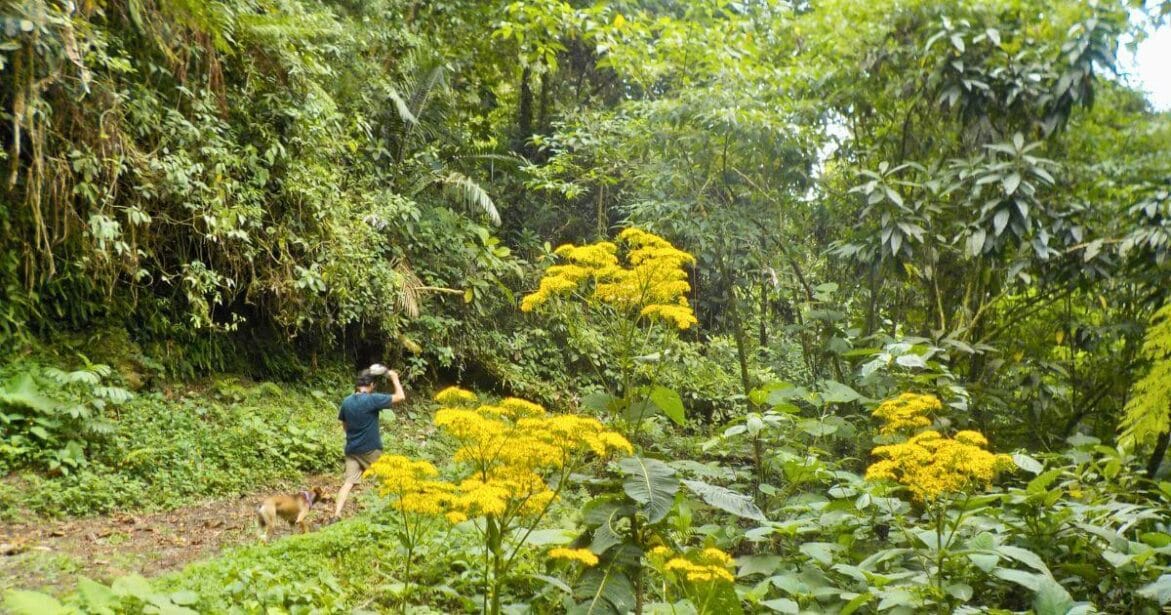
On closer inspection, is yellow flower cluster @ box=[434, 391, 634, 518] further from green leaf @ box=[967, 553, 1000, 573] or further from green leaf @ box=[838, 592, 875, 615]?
green leaf @ box=[967, 553, 1000, 573]

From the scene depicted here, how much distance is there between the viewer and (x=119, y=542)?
4.83 metres

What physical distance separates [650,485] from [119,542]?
3.97m

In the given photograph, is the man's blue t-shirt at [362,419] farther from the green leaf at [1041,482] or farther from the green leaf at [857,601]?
the green leaf at [1041,482]

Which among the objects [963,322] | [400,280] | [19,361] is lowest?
[19,361]

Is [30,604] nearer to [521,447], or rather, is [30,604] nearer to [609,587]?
[521,447]

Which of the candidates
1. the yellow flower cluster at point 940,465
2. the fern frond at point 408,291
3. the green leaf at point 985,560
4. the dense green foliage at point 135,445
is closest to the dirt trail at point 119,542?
the dense green foliage at point 135,445

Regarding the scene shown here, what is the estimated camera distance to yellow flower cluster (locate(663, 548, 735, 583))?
2383mm

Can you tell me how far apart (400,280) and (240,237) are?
217cm

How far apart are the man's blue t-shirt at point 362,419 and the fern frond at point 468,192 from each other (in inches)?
193

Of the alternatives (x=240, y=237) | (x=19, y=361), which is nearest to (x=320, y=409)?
(x=240, y=237)

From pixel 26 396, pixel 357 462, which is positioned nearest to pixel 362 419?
pixel 357 462

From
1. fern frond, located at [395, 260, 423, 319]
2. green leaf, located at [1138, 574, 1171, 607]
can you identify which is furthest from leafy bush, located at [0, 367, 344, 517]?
green leaf, located at [1138, 574, 1171, 607]

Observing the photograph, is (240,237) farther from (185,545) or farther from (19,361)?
(185,545)

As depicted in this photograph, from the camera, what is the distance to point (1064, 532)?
116 inches
